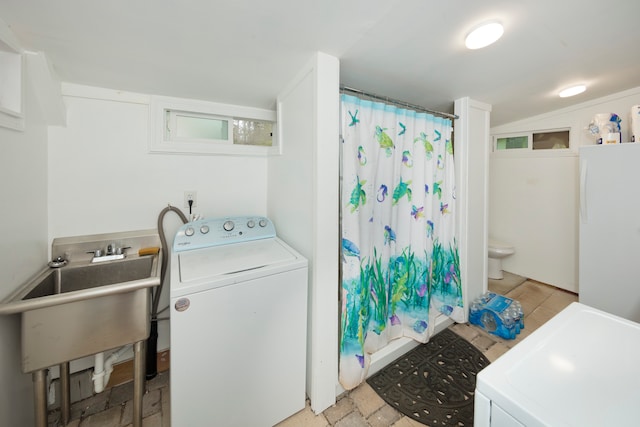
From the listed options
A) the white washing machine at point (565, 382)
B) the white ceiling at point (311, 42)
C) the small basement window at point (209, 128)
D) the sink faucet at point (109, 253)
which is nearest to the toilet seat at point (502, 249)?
the white ceiling at point (311, 42)

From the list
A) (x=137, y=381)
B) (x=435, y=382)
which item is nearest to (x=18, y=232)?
(x=137, y=381)

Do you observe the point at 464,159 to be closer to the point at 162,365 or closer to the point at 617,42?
the point at 617,42

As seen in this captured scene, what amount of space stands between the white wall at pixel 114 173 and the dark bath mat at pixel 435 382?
1.68m

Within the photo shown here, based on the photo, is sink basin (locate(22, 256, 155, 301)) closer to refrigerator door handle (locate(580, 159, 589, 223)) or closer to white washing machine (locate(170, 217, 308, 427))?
white washing machine (locate(170, 217, 308, 427))

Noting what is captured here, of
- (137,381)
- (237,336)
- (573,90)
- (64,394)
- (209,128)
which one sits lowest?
(64,394)

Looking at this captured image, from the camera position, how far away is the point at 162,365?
167 cm

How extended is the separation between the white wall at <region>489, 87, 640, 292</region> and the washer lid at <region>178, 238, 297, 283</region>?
323 cm

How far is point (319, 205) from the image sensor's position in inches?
48.7

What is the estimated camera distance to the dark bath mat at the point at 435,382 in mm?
1329

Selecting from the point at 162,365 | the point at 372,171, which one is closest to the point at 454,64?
the point at 372,171

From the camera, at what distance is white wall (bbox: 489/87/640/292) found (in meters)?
2.45

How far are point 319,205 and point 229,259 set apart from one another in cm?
58

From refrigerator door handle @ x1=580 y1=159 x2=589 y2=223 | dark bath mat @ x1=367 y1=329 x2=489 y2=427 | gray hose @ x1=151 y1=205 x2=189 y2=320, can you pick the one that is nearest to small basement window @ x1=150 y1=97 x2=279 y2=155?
gray hose @ x1=151 y1=205 x2=189 y2=320

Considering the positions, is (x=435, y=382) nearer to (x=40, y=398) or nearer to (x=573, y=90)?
(x=40, y=398)
